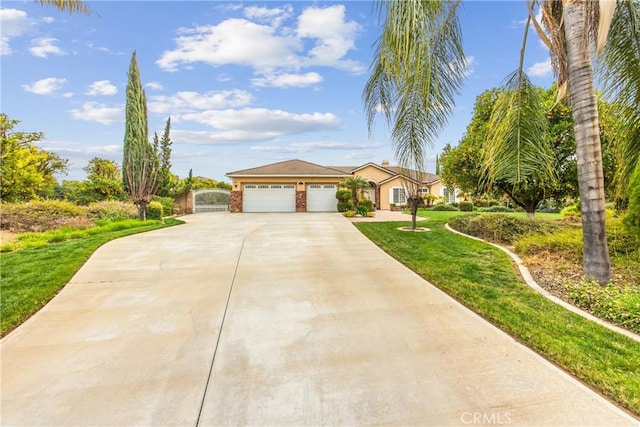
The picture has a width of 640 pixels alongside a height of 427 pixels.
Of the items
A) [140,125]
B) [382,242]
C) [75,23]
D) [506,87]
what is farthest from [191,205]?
[506,87]

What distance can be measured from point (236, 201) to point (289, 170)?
472cm

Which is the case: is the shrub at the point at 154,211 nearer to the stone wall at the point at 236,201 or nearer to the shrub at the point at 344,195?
the stone wall at the point at 236,201

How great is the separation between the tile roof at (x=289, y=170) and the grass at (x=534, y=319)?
666 inches

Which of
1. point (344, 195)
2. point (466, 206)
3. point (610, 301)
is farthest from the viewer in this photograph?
point (466, 206)

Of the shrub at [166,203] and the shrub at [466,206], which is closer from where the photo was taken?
the shrub at [166,203]

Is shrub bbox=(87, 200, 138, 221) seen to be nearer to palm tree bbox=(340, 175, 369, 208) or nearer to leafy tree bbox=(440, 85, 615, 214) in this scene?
palm tree bbox=(340, 175, 369, 208)

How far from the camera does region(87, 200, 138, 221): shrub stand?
1526 centimetres


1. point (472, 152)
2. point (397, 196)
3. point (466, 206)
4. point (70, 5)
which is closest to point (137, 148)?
point (70, 5)

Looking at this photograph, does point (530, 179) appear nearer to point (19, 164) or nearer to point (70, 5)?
point (70, 5)

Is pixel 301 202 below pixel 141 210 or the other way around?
the other way around

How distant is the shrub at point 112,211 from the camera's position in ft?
50.1

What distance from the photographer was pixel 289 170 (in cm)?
2472

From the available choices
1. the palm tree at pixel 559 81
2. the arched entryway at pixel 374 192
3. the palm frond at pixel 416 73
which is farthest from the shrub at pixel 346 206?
the palm tree at pixel 559 81

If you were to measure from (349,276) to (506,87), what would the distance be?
15.6 ft
